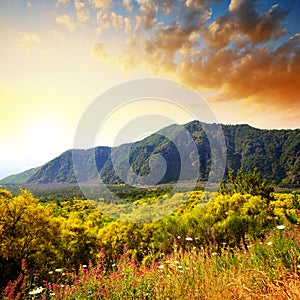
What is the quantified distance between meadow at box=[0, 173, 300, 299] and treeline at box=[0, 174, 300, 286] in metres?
0.03

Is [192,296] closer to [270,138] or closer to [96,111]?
[96,111]

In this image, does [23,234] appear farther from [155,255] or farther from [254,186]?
[254,186]

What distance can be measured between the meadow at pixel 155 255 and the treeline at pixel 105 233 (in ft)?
0.09

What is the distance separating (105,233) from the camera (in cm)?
1127

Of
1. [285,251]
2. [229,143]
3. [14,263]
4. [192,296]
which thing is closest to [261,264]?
[285,251]

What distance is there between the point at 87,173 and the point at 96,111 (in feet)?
23.2

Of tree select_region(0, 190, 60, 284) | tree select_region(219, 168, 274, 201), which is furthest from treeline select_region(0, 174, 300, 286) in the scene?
tree select_region(219, 168, 274, 201)

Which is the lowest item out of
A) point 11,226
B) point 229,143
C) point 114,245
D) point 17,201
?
point 114,245

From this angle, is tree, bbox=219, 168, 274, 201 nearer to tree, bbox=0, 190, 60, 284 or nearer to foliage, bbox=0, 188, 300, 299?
foliage, bbox=0, 188, 300, 299

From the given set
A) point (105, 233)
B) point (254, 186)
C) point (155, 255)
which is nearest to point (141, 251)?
point (155, 255)

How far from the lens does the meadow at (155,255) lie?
3.25 meters

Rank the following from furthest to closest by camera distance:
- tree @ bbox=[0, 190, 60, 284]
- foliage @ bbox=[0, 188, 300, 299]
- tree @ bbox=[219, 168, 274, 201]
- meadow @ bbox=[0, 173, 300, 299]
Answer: tree @ bbox=[219, 168, 274, 201], tree @ bbox=[0, 190, 60, 284], foliage @ bbox=[0, 188, 300, 299], meadow @ bbox=[0, 173, 300, 299]

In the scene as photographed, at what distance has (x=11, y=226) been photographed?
786 cm

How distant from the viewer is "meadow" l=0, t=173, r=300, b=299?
3.25 metres
